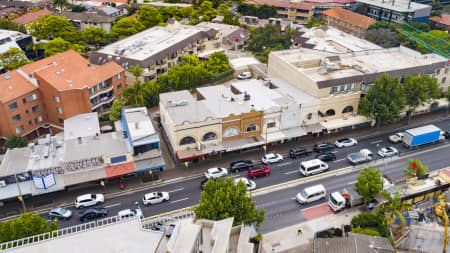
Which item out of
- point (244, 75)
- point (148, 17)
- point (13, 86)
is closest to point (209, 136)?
point (244, 75)

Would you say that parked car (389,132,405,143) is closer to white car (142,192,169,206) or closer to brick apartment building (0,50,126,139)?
white car (142,192,169,206)

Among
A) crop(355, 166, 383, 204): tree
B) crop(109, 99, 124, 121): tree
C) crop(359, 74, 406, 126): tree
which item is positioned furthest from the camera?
crop(109, 99, 124, 121): tree

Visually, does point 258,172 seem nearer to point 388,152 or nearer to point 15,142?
point 388,152

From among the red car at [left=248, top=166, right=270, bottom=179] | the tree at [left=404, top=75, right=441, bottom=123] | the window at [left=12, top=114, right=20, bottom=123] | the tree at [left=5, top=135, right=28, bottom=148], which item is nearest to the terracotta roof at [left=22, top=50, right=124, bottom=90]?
the window at [left=12, top=114, right=20, bottom=123]

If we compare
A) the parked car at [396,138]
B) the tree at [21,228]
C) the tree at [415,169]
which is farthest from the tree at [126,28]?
the tree at [415,169]


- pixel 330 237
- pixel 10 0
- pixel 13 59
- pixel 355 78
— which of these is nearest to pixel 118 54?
pixel 13 59
